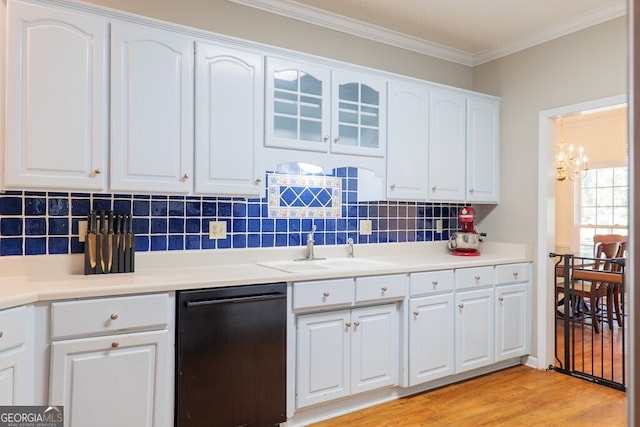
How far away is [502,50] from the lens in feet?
12.5

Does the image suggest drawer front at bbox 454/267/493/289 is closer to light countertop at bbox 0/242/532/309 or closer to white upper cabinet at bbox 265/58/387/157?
light countertop at bbox 0/242/532/309

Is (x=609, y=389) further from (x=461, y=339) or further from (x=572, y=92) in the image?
(x=572, y=92)

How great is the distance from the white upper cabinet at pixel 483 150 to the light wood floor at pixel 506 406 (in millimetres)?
1450

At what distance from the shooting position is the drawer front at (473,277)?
3119 millimetres

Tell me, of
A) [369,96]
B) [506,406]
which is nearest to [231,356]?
[506,406]

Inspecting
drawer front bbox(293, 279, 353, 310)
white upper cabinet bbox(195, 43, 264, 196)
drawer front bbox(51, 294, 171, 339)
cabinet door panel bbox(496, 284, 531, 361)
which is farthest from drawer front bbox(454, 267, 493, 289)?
drawer front bbox(51, 294, 171, 339)

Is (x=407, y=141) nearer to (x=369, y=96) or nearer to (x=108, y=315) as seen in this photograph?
(x=369, y=96)

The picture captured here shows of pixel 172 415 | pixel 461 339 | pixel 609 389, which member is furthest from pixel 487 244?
pixel 172 415

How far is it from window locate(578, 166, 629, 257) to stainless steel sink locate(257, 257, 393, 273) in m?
4.48

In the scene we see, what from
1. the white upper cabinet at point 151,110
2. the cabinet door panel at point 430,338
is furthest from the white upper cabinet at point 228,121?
the cabinet door panel at point 430,338

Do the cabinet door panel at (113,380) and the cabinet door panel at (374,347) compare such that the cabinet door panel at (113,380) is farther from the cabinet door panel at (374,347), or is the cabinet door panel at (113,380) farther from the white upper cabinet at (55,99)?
the cabinet door panel at (374,347)

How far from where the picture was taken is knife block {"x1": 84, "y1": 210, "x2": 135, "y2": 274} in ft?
7.59

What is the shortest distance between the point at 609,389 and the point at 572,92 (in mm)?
2148

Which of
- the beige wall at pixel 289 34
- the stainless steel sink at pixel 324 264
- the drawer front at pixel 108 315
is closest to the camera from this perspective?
the drawer front at pixel 108 315
